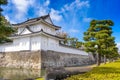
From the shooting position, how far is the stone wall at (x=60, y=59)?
65.4 ft

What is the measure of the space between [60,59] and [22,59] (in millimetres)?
5490

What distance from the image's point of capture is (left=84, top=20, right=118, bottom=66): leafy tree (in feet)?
54.4

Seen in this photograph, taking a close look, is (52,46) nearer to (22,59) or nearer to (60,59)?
(60,59)

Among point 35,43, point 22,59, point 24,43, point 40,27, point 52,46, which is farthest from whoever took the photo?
point 52,46

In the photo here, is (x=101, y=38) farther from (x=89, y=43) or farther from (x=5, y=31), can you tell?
(x=5, y=31)

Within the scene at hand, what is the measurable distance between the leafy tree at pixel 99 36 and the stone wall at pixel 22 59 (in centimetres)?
663

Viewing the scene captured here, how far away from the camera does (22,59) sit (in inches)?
832

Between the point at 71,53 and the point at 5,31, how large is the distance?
1770 cm

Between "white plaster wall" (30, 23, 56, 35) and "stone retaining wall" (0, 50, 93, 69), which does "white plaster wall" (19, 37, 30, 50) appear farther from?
"white plaster wall" (30, 23, 56, 35)

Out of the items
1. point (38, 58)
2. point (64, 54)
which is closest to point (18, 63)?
point (38, 58)

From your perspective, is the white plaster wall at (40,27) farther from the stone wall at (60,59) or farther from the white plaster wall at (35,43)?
the stone wall at (60,59)

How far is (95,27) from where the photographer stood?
17.5m

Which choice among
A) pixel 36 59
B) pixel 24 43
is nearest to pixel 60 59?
pixel 36 59

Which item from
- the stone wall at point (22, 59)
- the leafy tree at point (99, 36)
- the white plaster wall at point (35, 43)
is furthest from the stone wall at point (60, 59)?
the leafy tree at point (99, 36)
